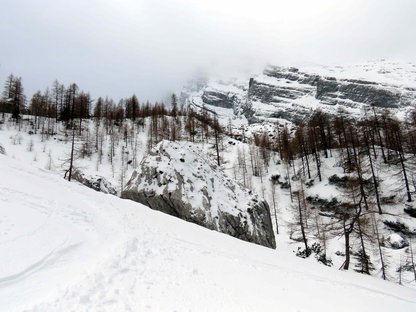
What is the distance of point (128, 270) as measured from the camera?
28.0 feet

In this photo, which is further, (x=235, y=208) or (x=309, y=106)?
(x=309, y=106)

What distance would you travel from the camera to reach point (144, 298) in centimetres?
700

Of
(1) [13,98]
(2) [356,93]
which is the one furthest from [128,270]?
(2) [356,93]

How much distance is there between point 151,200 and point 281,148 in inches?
2066

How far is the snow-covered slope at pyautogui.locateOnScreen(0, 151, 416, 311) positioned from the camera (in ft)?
21.6

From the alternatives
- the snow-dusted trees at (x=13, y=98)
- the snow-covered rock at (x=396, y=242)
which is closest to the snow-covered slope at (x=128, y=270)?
the snow-covered rock at (x=396, y=242)

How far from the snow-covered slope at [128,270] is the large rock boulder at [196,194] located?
27.0 feet

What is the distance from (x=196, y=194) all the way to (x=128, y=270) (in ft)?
55.8

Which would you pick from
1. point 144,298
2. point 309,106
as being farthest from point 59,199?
point 309,106

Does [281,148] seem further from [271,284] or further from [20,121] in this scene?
[20,121]

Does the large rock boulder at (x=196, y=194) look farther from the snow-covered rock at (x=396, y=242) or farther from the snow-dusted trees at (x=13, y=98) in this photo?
the snow-dusted trees at (x=13, y=98)

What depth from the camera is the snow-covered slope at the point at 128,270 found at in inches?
259

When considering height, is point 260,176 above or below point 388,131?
below

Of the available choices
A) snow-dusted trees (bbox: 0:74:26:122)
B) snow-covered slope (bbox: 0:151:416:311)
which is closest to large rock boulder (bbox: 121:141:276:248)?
snow-covered slope (bbox: 0:151:416:311)
